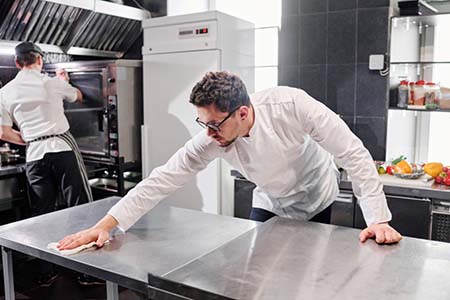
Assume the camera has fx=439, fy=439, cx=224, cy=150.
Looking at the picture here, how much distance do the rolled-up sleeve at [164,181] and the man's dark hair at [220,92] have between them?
0.86 feet

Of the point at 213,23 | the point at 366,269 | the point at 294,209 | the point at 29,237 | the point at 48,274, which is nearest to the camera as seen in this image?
the point at 366,269

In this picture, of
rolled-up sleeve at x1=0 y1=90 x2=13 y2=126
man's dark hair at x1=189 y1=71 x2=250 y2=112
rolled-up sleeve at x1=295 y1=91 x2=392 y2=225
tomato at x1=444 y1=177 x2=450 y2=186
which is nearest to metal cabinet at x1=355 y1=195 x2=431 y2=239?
tomato at x1=444 y1=177 x2=450 y2=186

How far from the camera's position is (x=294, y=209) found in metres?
2.05

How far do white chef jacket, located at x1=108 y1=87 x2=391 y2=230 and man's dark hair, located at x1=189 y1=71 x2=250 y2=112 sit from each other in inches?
8.4

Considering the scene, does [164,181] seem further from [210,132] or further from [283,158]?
[283,158]

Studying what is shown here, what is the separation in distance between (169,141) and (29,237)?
1756mm

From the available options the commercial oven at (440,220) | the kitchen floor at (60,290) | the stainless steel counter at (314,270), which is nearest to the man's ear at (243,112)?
the stainless steel counter at (314,270)

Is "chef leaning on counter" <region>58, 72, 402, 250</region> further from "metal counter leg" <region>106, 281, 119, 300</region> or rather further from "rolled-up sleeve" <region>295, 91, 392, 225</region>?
"metal counter leg" <region>106, 281, 119, 300</region>

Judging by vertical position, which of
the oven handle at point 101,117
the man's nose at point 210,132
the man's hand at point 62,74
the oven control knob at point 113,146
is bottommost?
the oven control knob at point 113,146

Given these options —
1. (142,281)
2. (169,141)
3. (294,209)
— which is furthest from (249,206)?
(142,281)

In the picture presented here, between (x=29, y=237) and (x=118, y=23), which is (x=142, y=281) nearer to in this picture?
(x=29, y=237)

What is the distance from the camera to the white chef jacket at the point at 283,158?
1612 millimetres

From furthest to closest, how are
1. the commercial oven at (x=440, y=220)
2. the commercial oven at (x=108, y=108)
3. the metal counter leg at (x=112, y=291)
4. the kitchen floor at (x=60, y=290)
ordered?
the commercial oven at (x=108, y=108), the kitchen floor at (x=60, y=290), the commercial oven at (x=440, y=220), the metal counter leg at (x=112, y=291)

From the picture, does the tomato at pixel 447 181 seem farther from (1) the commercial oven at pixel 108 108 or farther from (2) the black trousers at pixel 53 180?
(2) the black trousers at pixel 53 180
